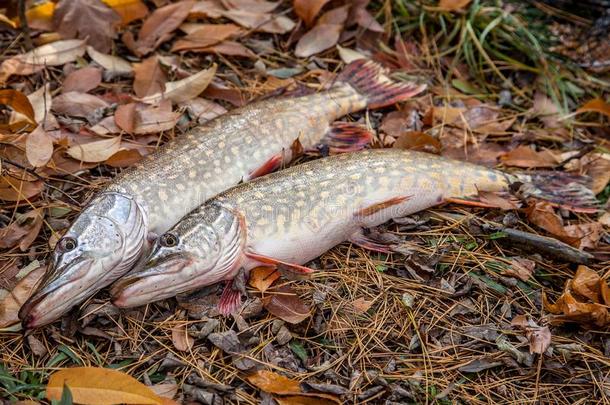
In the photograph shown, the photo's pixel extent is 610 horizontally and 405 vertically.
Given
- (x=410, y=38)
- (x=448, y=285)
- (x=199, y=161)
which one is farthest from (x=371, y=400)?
(x=410, y=38)

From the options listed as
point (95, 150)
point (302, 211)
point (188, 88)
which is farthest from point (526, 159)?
point (95, 150)

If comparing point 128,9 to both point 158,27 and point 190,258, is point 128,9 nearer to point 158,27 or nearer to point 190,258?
point 158,27

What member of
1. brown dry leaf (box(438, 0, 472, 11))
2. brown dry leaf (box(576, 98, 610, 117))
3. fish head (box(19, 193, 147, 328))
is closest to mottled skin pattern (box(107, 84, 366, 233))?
fish head (box(19, 193, 147, 328))

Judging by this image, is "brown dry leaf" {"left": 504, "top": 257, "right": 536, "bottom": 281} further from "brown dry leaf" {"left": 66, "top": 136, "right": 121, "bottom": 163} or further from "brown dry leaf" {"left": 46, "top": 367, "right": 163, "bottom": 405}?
"brown dry leaf" {"left": 66, "top": 136, "right": 121, "bottom": 163}

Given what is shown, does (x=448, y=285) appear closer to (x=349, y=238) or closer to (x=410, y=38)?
(x=349, y=238)

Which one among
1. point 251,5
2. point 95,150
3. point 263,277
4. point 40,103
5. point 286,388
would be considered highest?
point 251,5

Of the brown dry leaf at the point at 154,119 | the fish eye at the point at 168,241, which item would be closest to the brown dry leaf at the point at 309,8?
the brown dry leaf at the point at 154,119
